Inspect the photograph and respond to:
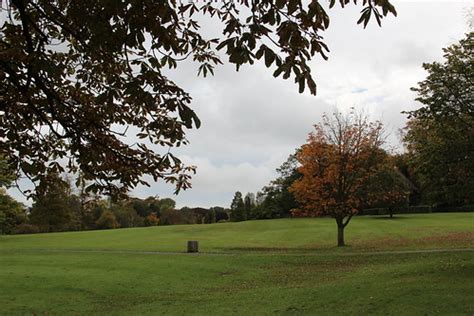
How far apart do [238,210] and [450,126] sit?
77.6 m

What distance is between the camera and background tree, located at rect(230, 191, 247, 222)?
306 ft

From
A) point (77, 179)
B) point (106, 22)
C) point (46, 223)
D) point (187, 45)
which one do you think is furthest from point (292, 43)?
point (46, 223)

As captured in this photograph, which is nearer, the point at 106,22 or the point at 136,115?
the point at 106,22

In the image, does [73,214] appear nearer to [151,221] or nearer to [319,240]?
[151,221]

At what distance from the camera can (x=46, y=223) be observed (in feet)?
246

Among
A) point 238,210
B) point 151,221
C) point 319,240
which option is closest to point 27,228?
point 151,221

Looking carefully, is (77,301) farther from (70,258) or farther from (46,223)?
(46,223)

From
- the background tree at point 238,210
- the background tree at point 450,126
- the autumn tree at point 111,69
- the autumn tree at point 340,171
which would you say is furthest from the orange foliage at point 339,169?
the background tree at point 238,210

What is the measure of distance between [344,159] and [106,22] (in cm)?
3256

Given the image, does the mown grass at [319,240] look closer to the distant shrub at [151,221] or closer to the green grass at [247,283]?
the green grass at [247,283]

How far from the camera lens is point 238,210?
9394 centimetres

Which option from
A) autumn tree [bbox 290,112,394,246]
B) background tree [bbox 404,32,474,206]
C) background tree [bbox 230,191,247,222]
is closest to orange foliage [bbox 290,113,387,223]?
autumn tree [bbox 290,112,394,246]

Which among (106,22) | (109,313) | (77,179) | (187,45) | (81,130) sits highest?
(187,45)

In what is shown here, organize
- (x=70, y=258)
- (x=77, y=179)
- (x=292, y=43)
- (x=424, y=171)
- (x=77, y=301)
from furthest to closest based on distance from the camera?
(x=70, y=258), (x=424, y=171), (x=77, y=301), (x=77, y=179), (x=292, y=43)
